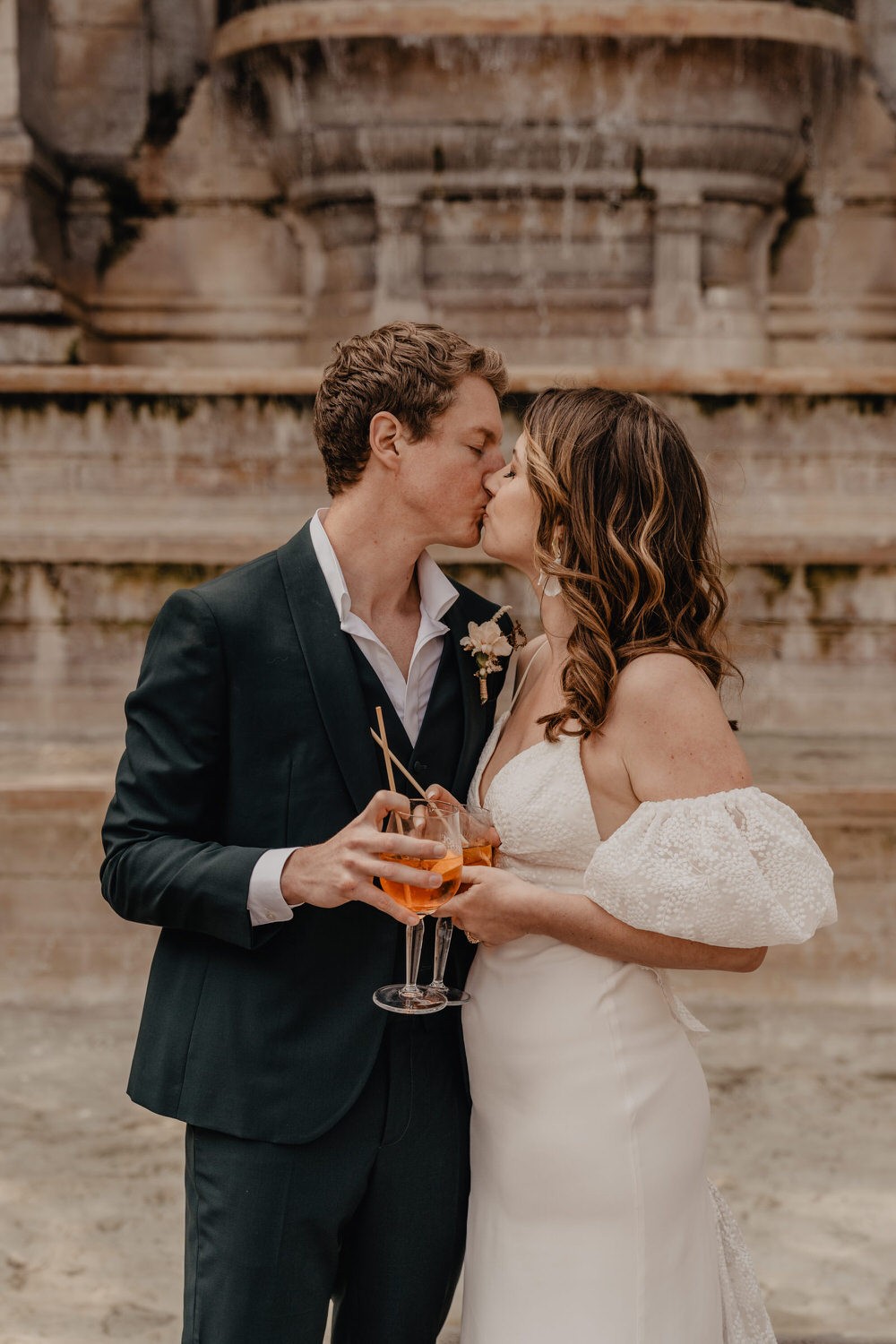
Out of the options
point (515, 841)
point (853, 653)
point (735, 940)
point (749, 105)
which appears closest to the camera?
point (735, 940)

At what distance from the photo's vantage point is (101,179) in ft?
27.2

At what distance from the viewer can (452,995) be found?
216cm

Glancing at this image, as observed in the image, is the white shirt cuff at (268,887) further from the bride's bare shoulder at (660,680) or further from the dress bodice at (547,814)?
the bride's bare shoulder at (660,680)

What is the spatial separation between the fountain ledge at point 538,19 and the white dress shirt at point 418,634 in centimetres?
593

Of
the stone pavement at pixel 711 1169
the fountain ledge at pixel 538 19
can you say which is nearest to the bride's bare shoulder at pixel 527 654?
the stone pavement at pixel 711 1169

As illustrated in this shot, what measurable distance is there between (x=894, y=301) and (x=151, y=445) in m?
4.43

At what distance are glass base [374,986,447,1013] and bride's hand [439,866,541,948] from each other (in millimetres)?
105

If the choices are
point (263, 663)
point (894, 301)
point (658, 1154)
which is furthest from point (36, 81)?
point (658, 1154)

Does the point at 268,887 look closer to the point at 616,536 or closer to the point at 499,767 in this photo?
the point at 499,767

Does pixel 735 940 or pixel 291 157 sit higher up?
pixel 291 157

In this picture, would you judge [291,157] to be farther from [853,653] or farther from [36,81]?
[853,653]

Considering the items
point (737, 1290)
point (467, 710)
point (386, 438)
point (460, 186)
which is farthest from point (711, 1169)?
point (460, 186)

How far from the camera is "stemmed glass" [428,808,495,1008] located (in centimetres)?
204

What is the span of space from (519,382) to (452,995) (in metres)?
4.42
